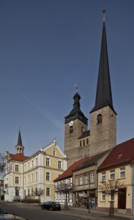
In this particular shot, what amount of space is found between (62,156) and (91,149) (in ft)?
39.5

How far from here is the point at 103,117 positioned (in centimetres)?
6669

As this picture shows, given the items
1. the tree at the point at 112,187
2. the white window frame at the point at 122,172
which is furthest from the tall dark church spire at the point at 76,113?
the white window frame at the point at 122,172

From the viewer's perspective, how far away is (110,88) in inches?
2847

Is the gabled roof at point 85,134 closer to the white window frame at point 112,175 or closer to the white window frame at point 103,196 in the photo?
the white window frame at point 103,196

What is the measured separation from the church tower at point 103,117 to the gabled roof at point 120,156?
53.9ft

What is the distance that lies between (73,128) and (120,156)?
45.0 metres

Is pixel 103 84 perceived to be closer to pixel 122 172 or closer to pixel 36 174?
pixel 36 174

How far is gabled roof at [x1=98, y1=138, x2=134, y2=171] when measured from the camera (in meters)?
39.6

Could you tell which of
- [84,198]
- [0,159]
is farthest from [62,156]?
[0,159]

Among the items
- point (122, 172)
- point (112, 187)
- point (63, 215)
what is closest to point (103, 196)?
point (112, 187)

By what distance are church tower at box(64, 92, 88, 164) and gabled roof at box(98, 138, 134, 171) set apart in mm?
35922

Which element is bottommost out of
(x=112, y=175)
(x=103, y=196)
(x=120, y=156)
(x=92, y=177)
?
(x=103, y=196)

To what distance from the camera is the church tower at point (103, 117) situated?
65375 mm

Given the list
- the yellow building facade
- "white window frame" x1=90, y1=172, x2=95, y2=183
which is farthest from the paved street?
the yellow building facade
